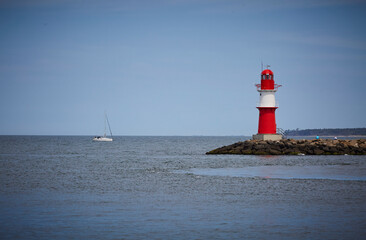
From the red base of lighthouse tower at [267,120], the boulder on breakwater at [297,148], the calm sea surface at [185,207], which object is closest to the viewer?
the calm sea surface at [185,207]

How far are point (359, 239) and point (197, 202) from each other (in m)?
7.54

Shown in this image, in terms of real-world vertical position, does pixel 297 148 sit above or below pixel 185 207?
above

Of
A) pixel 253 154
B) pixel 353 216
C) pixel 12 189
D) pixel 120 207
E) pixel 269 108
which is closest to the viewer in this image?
pixel 353 216

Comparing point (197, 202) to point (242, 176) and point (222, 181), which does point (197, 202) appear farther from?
point (242, 176)

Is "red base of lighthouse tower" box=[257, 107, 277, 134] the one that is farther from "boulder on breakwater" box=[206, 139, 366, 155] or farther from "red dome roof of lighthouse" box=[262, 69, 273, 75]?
"red dome roof of lighthouse" box=[262, 69, 273, 75]

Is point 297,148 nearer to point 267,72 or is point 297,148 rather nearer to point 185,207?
point 267,72

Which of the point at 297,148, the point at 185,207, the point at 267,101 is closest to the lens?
the point at 185,207

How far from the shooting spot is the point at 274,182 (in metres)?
26.2

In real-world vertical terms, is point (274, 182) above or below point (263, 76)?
below

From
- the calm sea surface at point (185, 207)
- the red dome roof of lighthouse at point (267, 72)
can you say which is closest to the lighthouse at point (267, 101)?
the red dome roof of lighthouse at point (267, 72)

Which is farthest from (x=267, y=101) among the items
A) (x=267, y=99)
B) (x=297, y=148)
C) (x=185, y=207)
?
(x=185, y=207)

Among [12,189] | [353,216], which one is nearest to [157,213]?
[353,216]

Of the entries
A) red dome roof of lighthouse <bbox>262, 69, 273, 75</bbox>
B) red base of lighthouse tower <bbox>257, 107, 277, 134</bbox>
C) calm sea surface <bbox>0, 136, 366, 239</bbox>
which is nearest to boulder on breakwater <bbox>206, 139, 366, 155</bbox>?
red base of lighthouse tower <bbox>257, 107, 277, 134</bbox>

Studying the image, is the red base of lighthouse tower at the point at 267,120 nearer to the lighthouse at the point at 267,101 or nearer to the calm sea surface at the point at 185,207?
the lighthouse at the point at 267,101
